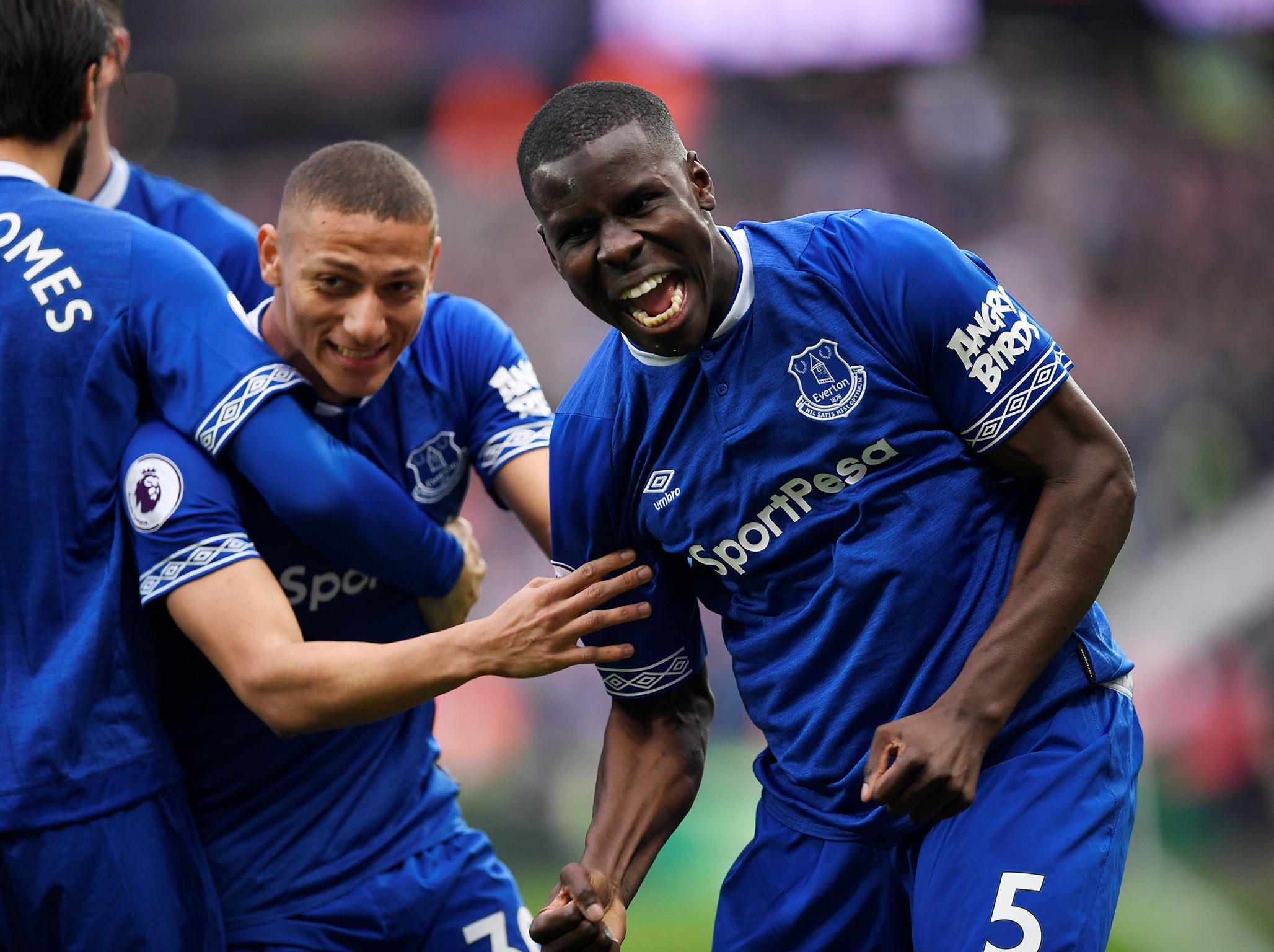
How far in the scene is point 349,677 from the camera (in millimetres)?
2715

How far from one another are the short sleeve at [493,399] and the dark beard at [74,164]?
0.90 metres

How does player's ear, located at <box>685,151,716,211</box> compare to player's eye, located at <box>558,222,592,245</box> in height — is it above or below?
above

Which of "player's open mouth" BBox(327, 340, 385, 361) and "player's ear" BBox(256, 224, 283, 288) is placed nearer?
"player's open mouth" BBox(327, 340, 385, 361)

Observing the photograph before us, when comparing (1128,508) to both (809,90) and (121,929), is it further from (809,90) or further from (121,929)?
(809,90)

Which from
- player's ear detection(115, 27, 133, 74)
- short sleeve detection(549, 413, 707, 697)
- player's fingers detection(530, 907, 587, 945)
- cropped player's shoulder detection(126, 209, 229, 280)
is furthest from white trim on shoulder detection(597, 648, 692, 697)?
player's ear detection(115, 27, 133, 74)

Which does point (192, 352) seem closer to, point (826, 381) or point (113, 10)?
point (826, 381)

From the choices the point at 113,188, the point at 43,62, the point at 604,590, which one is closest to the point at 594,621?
the point at 604,590

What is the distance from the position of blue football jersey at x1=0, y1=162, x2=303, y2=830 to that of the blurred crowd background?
21.4 feet

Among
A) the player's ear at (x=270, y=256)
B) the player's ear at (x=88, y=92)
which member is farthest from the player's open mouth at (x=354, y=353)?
the player's ear at (x=88, y=92)

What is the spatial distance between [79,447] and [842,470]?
1.49 meters

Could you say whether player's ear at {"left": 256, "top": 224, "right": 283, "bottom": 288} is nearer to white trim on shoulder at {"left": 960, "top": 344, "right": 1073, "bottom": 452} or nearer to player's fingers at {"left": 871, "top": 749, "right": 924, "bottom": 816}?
white trim on shoulder at {"left": 960, "top": 344, "right": 1073, "bottom": 452}

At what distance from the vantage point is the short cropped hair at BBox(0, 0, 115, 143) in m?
2.88

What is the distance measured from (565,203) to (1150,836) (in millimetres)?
8213

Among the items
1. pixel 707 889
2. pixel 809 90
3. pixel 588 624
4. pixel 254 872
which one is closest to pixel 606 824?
pixel 588 624
